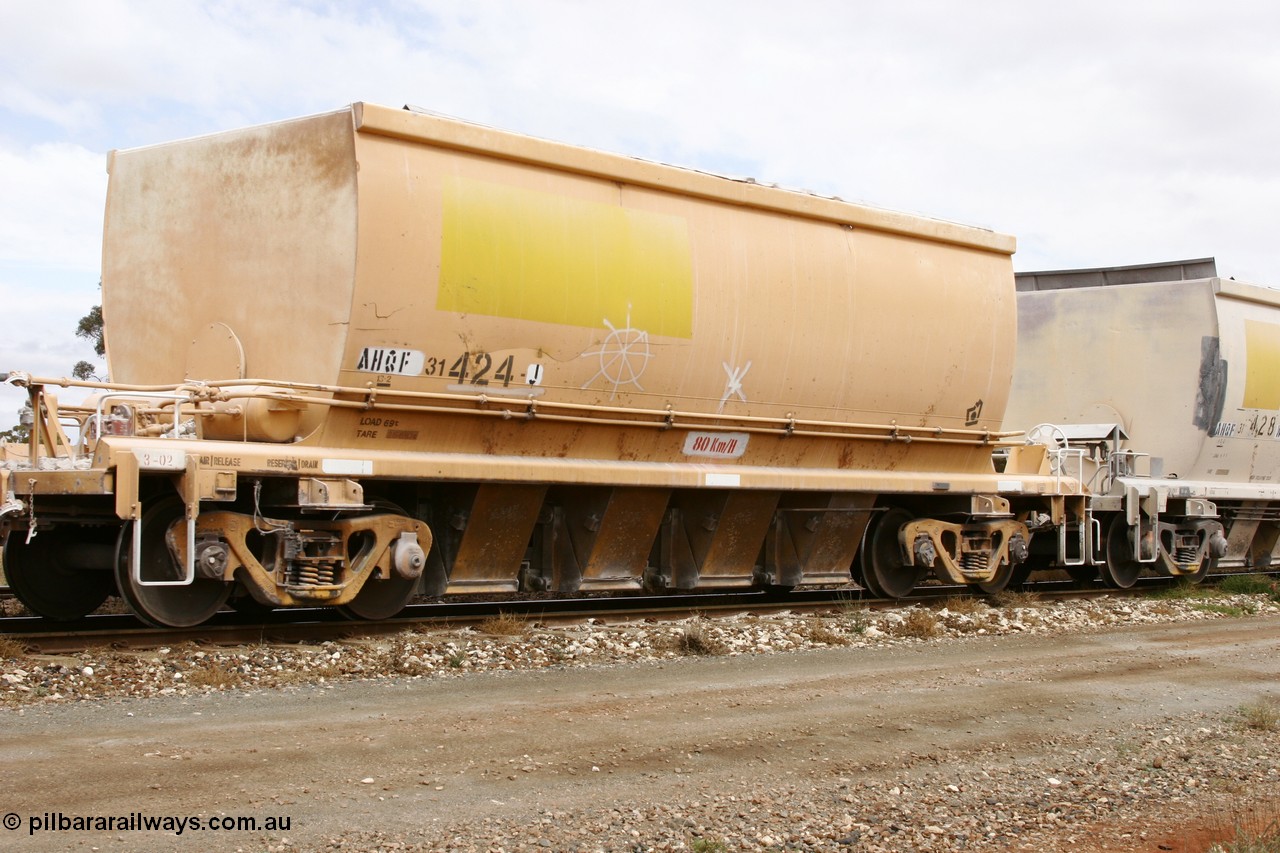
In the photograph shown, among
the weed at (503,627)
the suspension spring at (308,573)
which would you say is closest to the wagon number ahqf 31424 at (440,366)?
the suspension spring at (308,573)

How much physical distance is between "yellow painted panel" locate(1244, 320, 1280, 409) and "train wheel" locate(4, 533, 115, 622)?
14664 mm

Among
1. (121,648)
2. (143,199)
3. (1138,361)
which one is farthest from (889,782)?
(1138,361)

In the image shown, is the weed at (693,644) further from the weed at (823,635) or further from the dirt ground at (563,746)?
the weed at (823,635)

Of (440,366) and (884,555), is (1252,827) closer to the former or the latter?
(440,366)

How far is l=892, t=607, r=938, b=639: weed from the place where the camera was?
10898mm

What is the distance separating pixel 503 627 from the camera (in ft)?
32.1

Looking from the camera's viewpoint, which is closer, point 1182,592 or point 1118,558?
point 1182,592

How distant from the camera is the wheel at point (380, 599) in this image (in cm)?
984

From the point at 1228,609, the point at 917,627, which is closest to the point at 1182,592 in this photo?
the point at 1228,609

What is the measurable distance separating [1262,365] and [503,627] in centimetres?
1252

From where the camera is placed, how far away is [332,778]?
5.67 meters

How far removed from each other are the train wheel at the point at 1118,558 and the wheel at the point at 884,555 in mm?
3553

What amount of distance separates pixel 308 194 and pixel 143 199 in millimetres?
1937

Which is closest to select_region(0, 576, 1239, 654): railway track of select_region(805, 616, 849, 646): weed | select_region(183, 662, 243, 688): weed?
select_region(183, 662, 243, 688): weed
